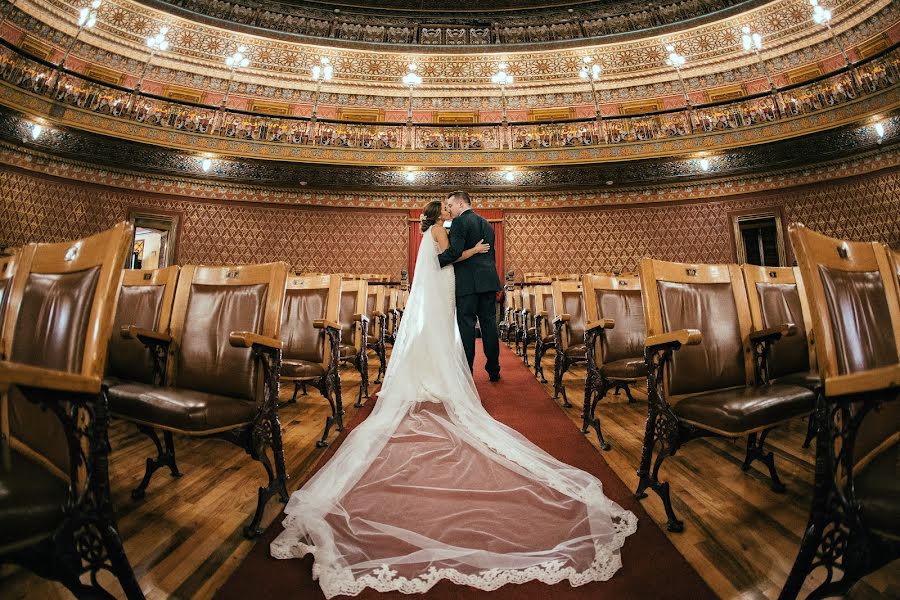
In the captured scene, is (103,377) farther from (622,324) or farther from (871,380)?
(622,324)

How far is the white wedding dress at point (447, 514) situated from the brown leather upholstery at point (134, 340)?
109 centimetres

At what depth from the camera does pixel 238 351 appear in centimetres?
163

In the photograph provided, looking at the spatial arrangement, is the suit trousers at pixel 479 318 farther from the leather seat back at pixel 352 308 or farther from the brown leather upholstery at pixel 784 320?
the brown leather upholstery at pixel 784 320

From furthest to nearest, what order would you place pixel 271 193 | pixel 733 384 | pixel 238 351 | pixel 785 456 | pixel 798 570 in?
1. pixel 271 193
2. pixel 785 456
3. pixel 733 384
4. pixel 238 351
5. pixel 798 570

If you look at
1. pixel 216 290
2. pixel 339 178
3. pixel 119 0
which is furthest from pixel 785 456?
pixel 119 0

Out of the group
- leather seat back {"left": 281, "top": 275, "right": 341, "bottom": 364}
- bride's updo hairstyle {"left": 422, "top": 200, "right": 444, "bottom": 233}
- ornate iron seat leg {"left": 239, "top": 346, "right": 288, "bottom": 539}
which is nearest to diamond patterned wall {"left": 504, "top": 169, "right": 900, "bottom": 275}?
bride's updo hairstyle {"left": 422, "top": 200, "right": 444, "bottom": 233}

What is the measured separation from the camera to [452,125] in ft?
33.1

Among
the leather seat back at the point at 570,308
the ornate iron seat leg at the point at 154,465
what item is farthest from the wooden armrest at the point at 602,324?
the ornate iron seat leg at the point at 154,465

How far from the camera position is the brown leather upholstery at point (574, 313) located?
3361mm

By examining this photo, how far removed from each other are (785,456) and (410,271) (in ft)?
29.0

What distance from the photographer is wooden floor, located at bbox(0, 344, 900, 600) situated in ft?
3.56

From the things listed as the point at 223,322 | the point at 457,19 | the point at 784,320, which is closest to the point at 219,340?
the point at 223,322

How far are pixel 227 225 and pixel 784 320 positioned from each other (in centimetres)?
1056

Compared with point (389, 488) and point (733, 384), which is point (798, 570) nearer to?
point (733, 384)
